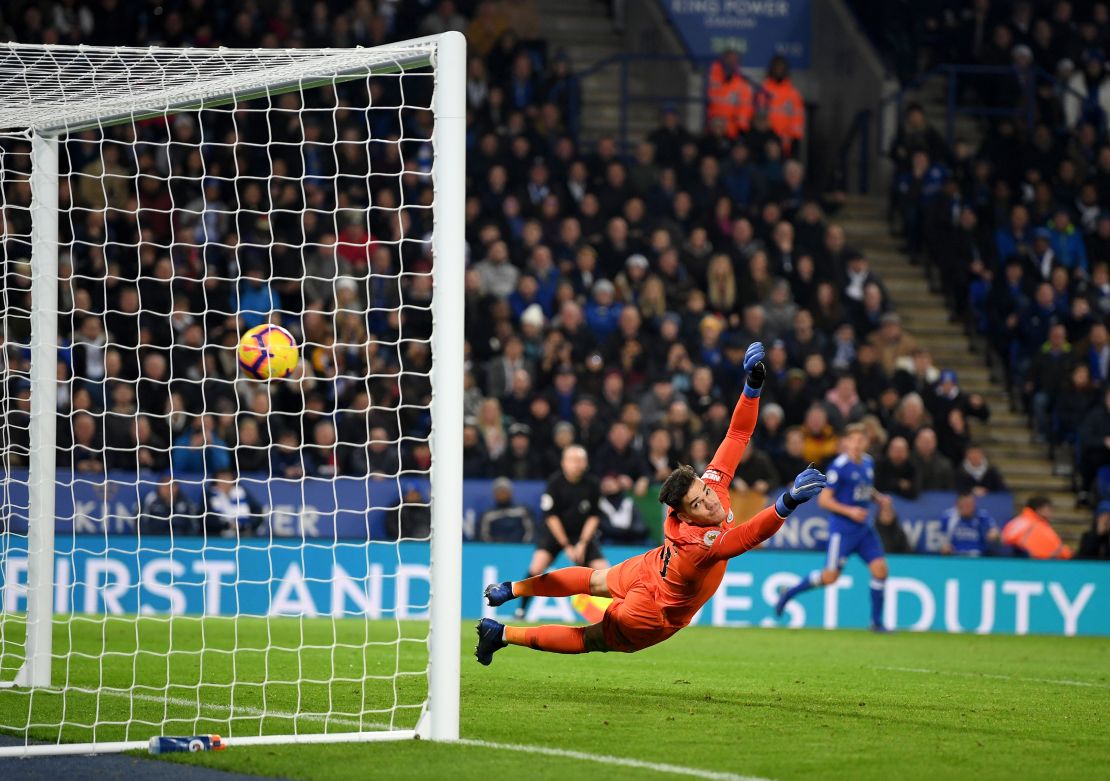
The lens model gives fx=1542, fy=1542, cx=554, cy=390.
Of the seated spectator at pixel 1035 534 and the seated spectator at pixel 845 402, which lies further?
the seated spectator at pixel 845 402

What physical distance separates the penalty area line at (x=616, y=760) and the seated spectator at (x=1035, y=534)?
10.5m

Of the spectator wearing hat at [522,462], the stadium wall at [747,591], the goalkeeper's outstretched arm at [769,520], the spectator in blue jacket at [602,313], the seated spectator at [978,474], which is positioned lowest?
the stadium wall at [747,591]

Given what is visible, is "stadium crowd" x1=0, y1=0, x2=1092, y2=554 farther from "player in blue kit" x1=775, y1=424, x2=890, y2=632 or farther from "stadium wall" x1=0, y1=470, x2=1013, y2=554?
"player in blue kit" x1=775, y1=424, x2=890, y2=632

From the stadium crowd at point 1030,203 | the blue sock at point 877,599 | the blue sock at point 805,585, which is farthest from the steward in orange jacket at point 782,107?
the blue sock at point 805,585

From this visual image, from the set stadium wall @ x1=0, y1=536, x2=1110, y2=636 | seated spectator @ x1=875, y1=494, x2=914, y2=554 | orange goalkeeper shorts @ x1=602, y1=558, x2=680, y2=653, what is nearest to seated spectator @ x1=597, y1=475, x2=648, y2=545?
stadium wall @ x1=0, y1=536, x2=1110, y2=636

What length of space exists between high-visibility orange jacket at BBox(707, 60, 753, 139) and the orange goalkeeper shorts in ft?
43.8

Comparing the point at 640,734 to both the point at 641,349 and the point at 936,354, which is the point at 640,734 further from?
the point at 936,354

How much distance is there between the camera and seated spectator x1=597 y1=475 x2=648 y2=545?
15.9 metres

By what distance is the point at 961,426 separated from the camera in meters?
18.1

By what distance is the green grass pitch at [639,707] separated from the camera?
669 cm

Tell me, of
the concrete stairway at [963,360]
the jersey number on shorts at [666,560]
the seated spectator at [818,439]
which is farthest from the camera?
the concrete stairway at [963,360]

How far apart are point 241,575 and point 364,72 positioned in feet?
26.7

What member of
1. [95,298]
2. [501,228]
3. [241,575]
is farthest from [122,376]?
[501,228]

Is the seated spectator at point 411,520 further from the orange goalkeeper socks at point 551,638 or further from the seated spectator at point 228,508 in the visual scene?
the orange goalkeeper socks at point 551,638
